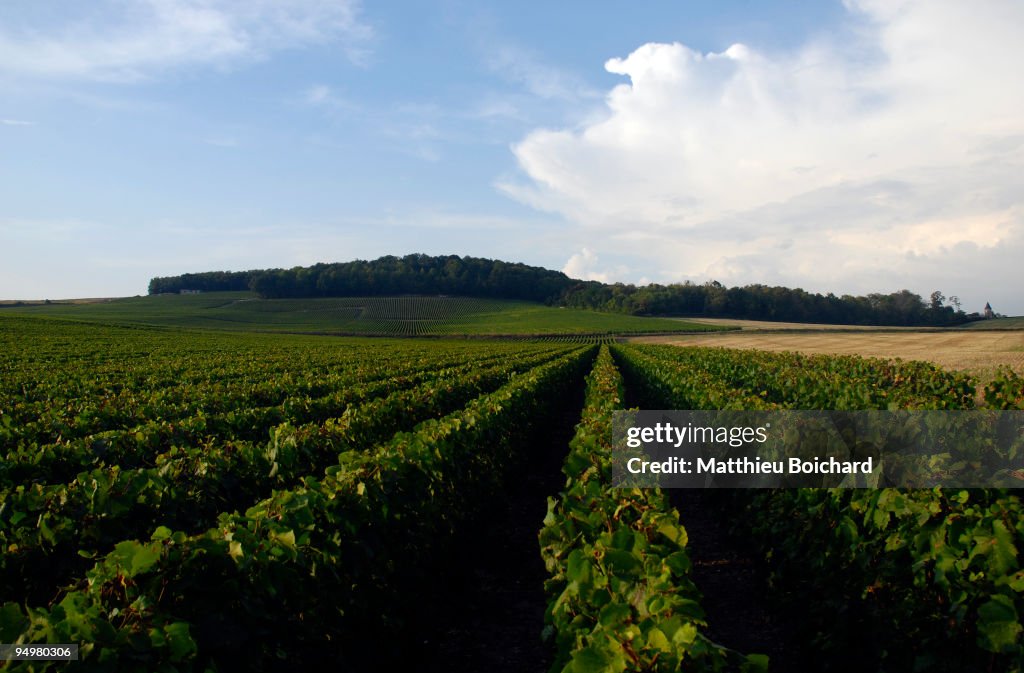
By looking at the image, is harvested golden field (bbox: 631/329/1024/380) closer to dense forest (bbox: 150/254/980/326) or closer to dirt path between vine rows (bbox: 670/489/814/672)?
dirt path between vine rows (bbox: 670/489/814/672)

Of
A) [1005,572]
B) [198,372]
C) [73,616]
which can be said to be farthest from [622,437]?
[198,372]

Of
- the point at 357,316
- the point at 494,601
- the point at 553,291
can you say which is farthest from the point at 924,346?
the point at 553,291

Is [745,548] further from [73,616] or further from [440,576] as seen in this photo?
[73,616]

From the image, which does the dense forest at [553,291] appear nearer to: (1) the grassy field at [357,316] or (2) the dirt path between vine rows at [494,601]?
(1) the grassy field at [357,316]

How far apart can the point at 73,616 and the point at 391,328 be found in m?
89.6

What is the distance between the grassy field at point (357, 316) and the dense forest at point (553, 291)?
651 cm

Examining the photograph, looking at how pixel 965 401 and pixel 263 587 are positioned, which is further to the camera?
pixel 965 401

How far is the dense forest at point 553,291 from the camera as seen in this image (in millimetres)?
104000

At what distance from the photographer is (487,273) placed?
12825 centimetres

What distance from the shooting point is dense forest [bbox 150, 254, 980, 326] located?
104 m

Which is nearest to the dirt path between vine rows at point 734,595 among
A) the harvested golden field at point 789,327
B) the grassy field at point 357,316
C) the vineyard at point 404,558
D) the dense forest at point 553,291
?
the vineyard at point 404,558

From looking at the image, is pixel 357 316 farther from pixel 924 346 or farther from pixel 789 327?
pixel 924 346

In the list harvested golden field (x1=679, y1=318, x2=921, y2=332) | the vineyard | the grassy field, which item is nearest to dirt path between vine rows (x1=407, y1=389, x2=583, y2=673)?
the vineyard

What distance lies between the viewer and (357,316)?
327 ft
